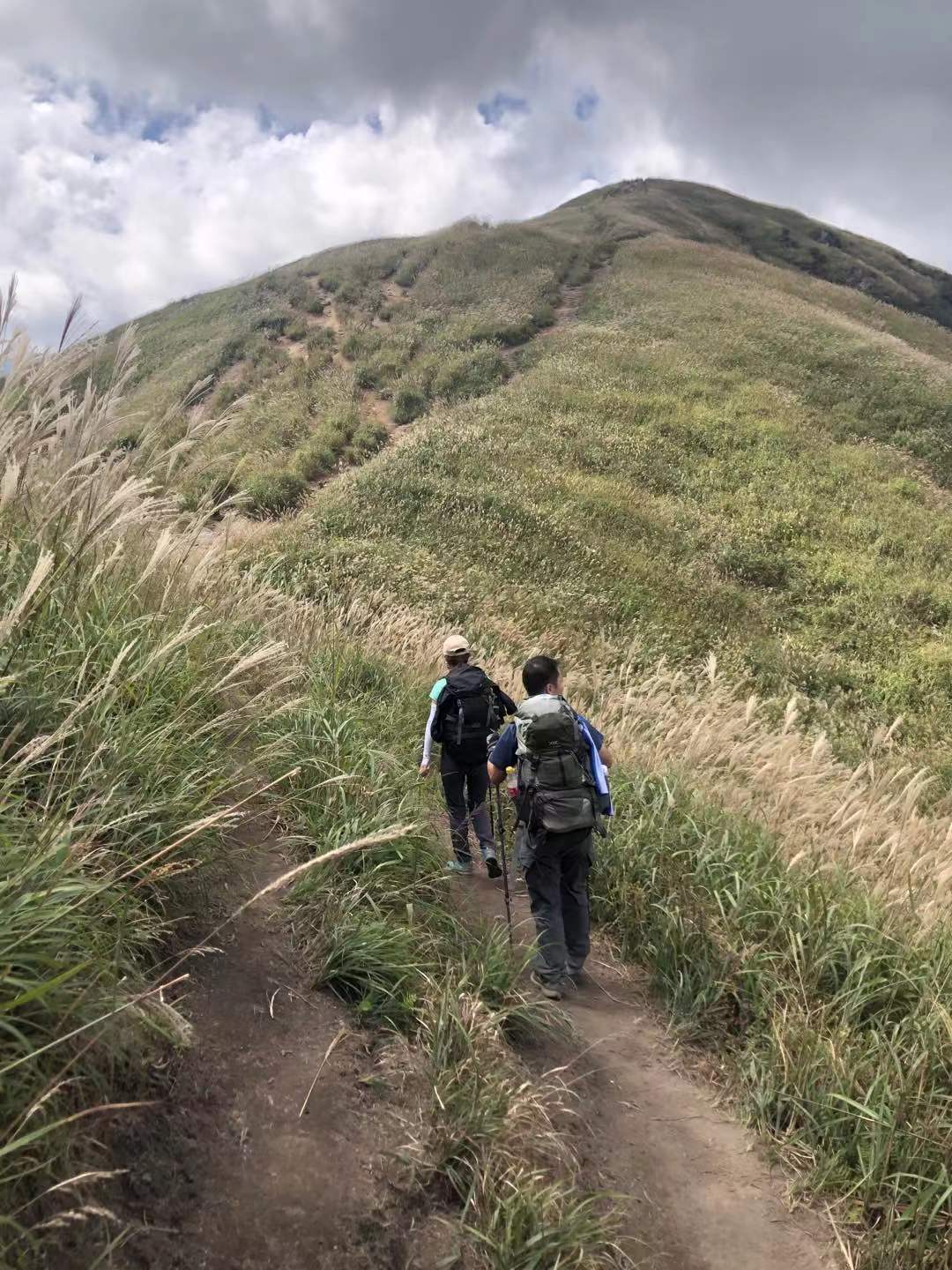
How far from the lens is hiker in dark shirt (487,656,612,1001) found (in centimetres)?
425

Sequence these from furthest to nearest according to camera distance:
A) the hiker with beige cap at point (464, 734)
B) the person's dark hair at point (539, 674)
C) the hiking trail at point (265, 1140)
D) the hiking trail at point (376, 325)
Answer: the hiking trail at point (376, 325) < the hiker with beige cap at point (464, 734) < the person's dark hair at point (539, 674) < the hiking trail at point (265, 1140)

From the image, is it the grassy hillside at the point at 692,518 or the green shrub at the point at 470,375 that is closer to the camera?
the grassy hillside at the point at 692,518

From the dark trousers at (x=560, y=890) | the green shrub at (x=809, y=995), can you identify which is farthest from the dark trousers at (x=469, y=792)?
the dark trousers at (x=560, y=890)

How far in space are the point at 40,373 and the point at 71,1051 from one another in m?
2.39

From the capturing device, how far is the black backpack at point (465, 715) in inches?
219

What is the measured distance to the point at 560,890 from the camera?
4.41 metres

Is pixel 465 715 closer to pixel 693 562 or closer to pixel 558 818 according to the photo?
pixel 558 818

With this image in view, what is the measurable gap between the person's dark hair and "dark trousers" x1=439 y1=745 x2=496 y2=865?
47.3 inches

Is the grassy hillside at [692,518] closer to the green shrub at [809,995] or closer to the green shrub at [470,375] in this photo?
the green shrub at [470,375]

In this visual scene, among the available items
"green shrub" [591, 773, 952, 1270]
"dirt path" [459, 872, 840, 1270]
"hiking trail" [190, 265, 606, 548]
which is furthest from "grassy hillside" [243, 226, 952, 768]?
"dirt path" [459, 872, 840, 1270]

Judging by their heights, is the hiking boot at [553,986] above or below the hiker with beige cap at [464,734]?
below

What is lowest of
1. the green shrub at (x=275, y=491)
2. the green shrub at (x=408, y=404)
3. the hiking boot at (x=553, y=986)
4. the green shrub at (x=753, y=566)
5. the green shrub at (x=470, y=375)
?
the hiking boot at (x=553, y=986)

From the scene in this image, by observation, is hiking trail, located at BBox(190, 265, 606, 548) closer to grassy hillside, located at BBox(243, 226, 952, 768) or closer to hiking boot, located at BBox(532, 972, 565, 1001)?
grassy hillside, located at BBox(243, 226, 952, 768)

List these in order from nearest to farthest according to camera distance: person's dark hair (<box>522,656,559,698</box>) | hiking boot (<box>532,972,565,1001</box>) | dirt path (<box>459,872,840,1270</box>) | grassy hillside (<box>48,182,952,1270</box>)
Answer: dirt path (<box>459,872,840,1270</box>) < grassy hillside (<box>48,182,952,1270</box>) < hiking boot (<box>532,972,565,1001</box>) < person's dark hair (<box>522,656,559,698</box>)
